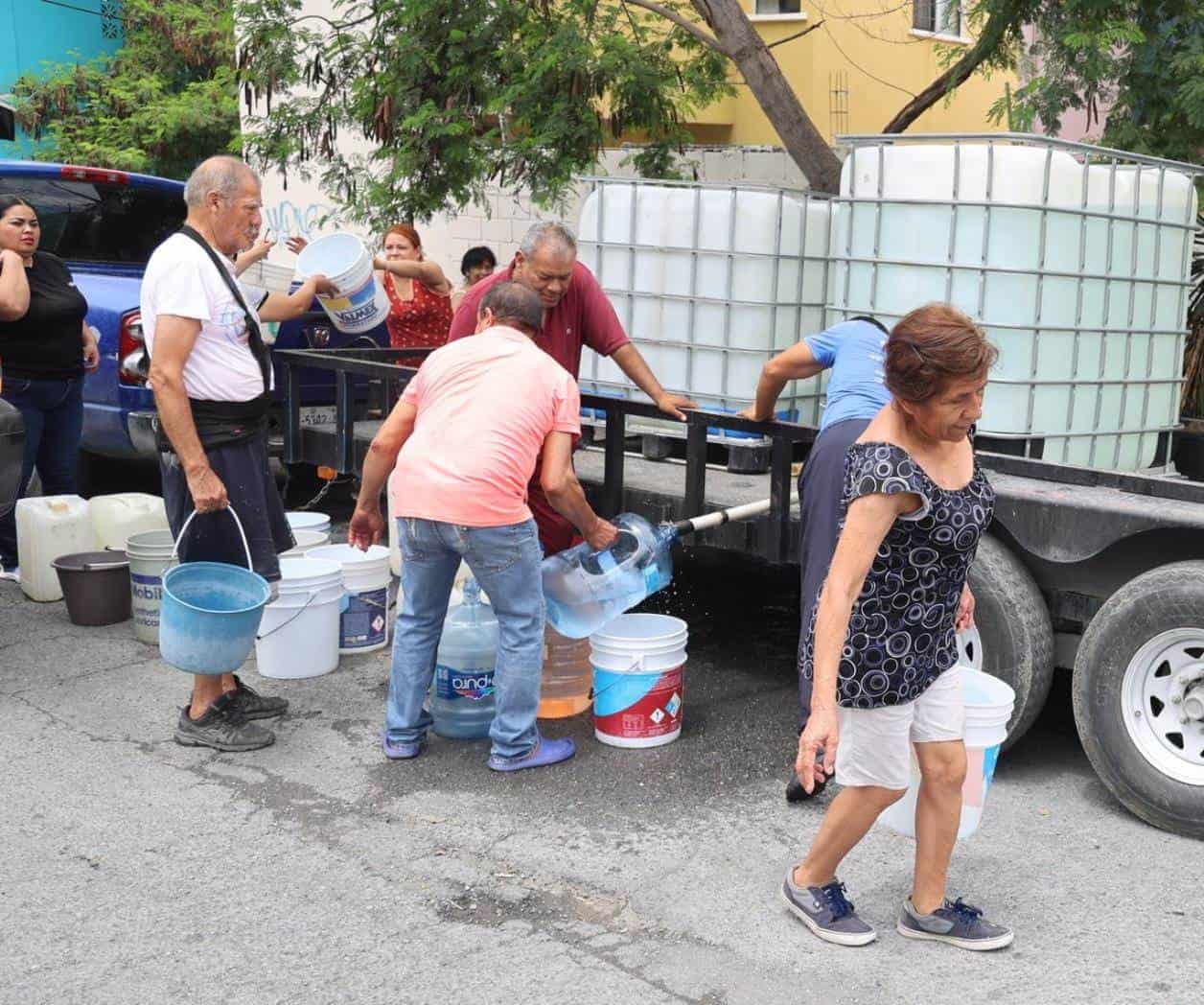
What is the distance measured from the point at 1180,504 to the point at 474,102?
6433 mm

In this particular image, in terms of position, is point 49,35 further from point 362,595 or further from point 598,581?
point 598,581

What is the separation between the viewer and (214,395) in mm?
5195

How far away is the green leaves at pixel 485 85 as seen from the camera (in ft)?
30.8

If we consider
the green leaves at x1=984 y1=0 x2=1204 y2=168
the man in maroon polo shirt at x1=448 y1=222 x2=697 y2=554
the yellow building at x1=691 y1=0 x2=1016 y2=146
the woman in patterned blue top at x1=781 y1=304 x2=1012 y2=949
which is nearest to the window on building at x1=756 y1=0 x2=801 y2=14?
the yellow building at x1=691 y1=0 x2=1016 y2=146

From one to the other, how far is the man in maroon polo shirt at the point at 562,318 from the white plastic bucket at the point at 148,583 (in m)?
1.94

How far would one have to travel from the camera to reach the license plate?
7.57 metres

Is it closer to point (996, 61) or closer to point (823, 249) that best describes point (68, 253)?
point (823, 249)

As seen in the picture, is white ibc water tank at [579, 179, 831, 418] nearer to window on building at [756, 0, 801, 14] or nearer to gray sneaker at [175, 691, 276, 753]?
gray sneaker at [175, 691, 276, 753]

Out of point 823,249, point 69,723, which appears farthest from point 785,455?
point 69,723

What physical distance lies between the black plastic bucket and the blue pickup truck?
3.60ft

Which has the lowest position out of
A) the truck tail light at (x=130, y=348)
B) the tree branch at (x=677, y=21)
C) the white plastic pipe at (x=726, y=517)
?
the white plastic pipe at (x=726, y=517)

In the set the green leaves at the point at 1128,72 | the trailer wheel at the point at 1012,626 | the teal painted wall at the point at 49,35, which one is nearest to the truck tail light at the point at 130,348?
the trailer wheel at the point at 1012,626

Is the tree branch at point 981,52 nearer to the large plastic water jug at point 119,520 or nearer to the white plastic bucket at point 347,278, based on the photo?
the white plastic bucket at point 347,278

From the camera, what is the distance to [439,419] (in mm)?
4922
